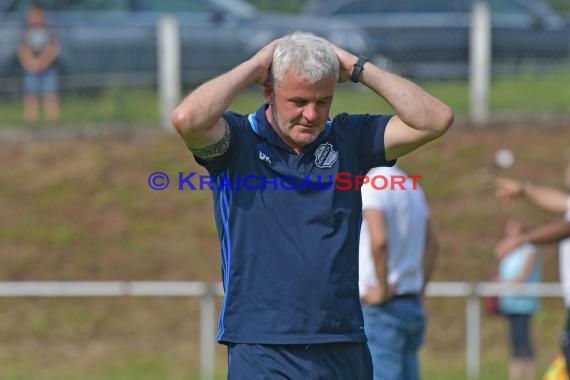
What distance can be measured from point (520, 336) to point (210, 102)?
7.22 meters

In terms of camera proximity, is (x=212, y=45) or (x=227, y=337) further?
(x=212, y=45)

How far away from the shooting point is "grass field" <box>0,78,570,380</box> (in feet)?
42.0

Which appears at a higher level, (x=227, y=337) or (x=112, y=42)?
(x=112, y=42)

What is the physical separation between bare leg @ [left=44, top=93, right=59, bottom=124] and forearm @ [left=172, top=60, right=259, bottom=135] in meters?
11.3

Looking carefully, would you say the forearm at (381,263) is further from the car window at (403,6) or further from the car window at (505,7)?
the car window at (505,7)

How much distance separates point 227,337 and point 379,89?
114 centimetres

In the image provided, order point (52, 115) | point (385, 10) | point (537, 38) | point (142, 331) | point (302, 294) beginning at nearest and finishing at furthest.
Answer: point (302, 294) < point (142, 331) < point (52, 115) < point (537, 38) < point (385, 10)

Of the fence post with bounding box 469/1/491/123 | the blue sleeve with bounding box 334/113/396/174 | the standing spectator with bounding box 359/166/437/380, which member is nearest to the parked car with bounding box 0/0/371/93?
the fence post with bounding box 469/1/491/123

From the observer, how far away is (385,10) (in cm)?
1861

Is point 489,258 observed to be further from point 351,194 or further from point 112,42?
point 351,194

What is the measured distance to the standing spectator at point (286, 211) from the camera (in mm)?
4809

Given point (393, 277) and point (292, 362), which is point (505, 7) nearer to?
point (393, 277)

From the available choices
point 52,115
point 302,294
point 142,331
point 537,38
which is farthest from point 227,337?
point 537,38

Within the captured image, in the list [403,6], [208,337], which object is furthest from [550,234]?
[403,6]
